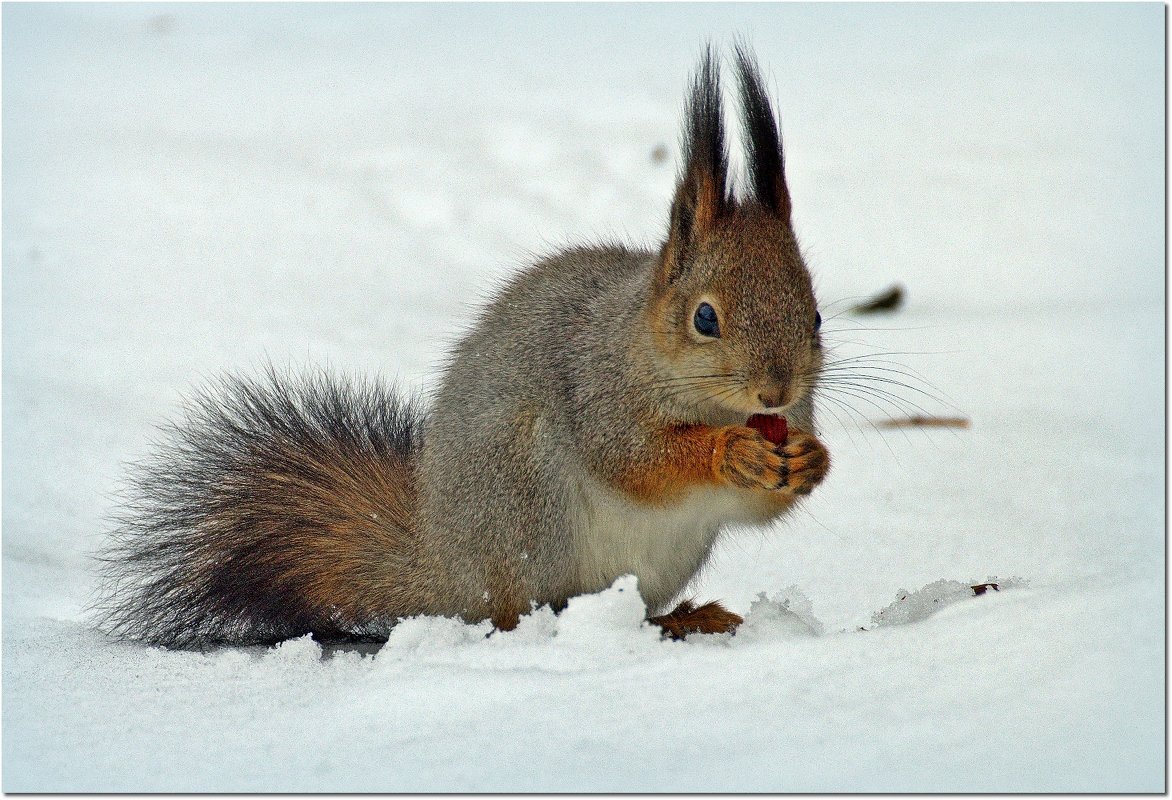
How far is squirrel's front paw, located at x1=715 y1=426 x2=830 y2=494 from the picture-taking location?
1478mm

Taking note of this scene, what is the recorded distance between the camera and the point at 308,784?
1061mm

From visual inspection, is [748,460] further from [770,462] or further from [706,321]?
[706,321]

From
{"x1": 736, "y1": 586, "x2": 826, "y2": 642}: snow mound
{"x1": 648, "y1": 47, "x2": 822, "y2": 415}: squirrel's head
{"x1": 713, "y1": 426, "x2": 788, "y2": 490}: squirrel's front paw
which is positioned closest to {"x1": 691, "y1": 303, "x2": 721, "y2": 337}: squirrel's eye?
{"x1": 648, "y1": 47, "x2": 822, "y2": 415}: squirrel's head

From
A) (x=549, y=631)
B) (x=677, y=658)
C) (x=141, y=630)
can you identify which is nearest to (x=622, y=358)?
(x=549, y=631)

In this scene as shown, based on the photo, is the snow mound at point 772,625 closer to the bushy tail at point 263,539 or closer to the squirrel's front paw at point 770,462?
the squirrel's front paw at point 770,462

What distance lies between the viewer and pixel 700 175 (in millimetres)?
1604

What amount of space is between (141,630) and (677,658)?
0.81 metres

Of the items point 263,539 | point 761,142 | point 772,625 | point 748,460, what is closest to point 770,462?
point 748,460

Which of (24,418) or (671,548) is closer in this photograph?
(671,548)

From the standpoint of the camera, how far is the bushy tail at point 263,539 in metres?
1.69

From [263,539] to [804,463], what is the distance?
2.41ft

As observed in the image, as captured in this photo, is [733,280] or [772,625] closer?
[772,625]

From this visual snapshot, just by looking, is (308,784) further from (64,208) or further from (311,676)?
(64,208)

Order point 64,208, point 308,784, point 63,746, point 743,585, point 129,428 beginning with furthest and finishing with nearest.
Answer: point 64,208 < point 129,428 < point 743,585 < point 63,746 < point 308,784
